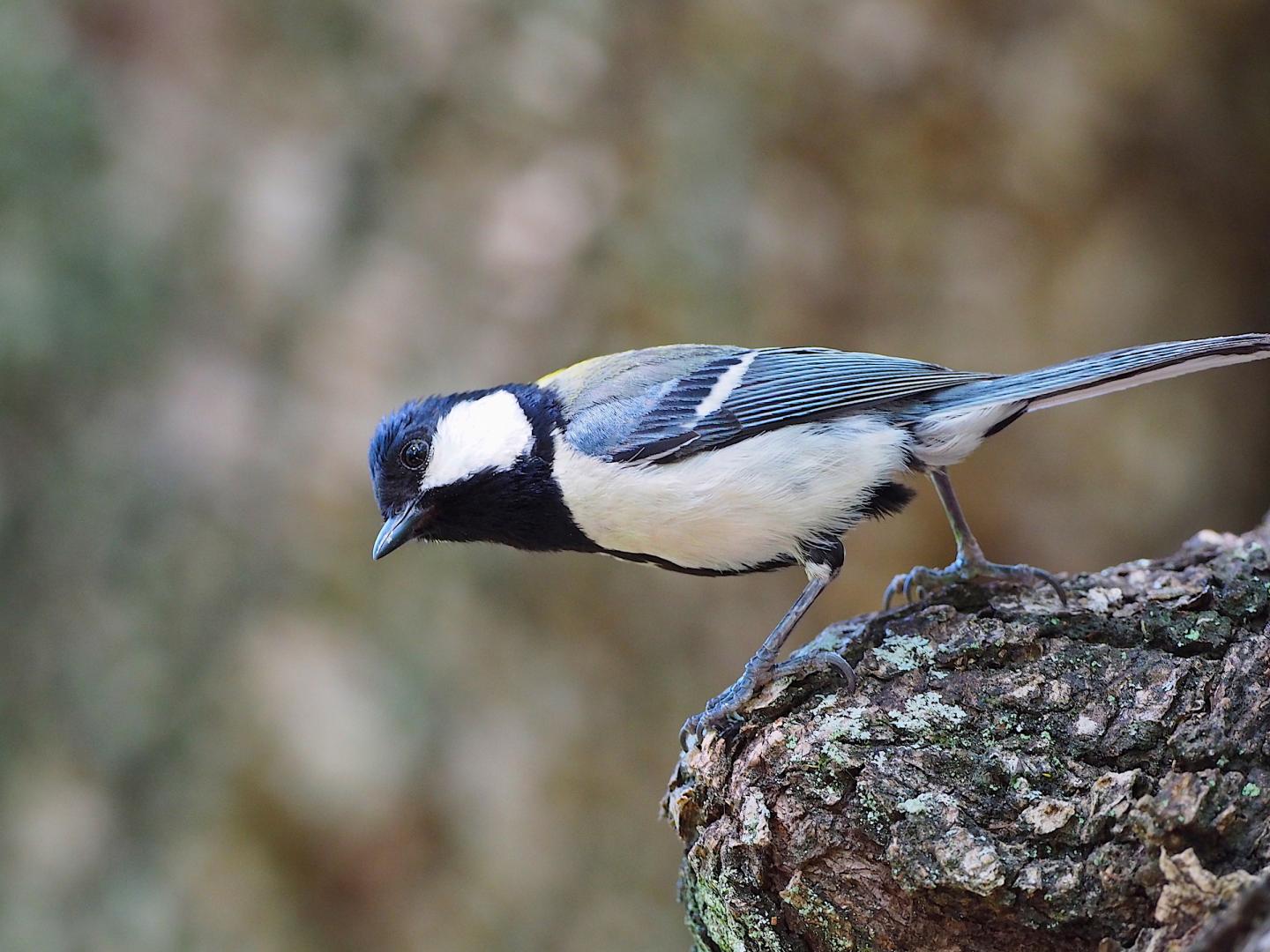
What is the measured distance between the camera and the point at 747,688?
→ 2.33 meters

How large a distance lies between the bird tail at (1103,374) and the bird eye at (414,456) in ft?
4.38

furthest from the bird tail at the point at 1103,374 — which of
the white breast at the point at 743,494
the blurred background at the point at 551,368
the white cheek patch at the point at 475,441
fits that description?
the blurred background at the point at 551,368

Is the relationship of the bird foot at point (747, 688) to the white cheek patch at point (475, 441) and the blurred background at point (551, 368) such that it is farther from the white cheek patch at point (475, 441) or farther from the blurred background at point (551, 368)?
the blurred background at point (551, 368)

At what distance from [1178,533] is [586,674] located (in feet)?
9.05

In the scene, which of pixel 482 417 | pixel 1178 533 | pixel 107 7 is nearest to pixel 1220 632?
pixel 482 417

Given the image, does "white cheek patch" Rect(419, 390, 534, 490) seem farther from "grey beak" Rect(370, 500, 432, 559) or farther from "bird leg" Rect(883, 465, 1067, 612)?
"bird leg" Rect(883, 465, 1067, 612)

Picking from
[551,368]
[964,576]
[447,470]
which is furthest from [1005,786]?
[551,368]

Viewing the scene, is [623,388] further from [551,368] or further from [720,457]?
[551,368]

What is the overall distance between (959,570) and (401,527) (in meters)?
1.47

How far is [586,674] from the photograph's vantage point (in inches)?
182

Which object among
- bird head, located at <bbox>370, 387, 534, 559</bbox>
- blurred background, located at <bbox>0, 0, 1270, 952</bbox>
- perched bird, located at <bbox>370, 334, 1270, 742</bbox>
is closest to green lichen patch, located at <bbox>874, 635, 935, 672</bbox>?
perched bird, located at <bbox>370, 334, 1270, 742</bbox>

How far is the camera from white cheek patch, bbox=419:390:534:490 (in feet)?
9.02

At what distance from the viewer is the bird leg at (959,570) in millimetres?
2621

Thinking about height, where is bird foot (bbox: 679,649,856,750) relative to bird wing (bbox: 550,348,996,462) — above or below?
below
